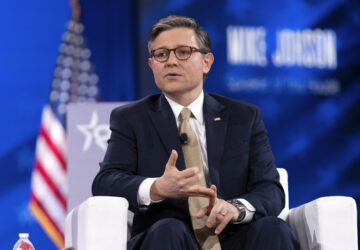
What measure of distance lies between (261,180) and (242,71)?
2.78m

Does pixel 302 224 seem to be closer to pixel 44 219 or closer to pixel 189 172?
pixel 189 172

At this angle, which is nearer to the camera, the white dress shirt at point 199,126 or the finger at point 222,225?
the finger at point 222,225

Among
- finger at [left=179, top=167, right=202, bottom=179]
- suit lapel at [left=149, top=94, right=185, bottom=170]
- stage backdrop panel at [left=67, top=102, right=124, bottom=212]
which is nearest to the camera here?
finger at [left=179, top=167, right=202, bottom=179]

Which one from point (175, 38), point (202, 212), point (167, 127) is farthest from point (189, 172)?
point (175, 38)

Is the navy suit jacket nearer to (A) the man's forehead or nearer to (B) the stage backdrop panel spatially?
(A) the man's forehead

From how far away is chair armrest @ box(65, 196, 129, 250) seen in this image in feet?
6.68

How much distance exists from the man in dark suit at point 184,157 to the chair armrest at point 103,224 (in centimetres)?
7

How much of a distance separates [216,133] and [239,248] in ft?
1.54

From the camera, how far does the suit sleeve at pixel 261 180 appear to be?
2236 mm

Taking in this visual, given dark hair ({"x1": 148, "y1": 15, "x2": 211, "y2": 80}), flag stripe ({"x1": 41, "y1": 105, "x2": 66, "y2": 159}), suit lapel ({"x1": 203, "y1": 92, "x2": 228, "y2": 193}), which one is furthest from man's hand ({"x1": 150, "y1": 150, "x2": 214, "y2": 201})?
flag stripe ({"x1": 41, "y1": 105, "x2": 66, "y2": 159})

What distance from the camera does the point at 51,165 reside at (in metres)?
4.49

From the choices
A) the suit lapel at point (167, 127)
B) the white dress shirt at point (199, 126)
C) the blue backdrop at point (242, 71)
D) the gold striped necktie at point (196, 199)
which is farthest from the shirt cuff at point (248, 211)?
the blue backdrop at point (242, 71)

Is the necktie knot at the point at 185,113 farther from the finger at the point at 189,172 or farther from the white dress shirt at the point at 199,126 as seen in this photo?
the finger at the point at 189,172

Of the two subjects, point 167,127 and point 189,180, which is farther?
point 167,127
